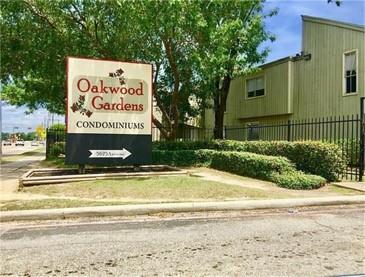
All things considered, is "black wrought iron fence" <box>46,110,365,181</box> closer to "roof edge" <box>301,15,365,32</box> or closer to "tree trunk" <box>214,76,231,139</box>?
"tree trunk" <box>214,76,231,139</box>

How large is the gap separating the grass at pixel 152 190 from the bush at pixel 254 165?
1924 millimetres

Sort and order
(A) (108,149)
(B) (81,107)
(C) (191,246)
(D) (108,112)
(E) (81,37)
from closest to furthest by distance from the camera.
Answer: (C) (191,246) < (B) (81,107) < (A) (108,149) < (D) (108,112) < (E) (81,37)

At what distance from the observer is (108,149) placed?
567 inches

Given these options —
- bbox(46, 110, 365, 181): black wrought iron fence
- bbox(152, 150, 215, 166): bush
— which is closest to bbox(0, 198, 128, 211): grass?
bbox(46, 110, 365, 181): black wrought iron fence

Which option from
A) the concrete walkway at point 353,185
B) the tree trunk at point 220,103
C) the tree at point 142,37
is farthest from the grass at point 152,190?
the tree trunk at point 220,103

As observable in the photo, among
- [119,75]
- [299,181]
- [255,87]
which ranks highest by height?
[255,87]

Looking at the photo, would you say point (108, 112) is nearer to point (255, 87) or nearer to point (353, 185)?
point (353, 185)

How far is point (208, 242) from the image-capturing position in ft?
21.9

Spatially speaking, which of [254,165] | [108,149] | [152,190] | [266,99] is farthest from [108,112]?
[266,99]

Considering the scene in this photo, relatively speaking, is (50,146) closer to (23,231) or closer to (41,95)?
(41,95)

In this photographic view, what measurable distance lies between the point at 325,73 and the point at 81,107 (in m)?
13.0

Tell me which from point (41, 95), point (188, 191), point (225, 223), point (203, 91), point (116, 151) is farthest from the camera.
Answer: point (41, 95)

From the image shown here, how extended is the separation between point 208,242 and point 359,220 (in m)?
3.27

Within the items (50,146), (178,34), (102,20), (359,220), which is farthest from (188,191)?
(50,146)
